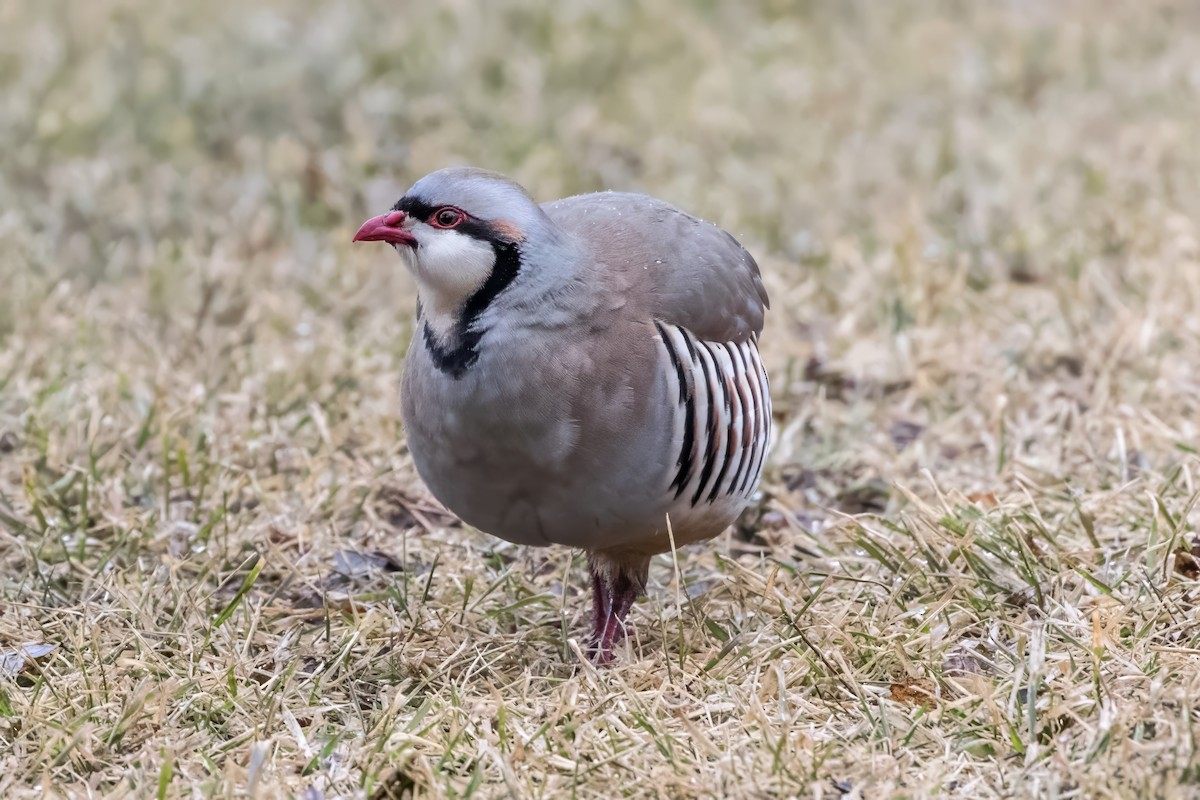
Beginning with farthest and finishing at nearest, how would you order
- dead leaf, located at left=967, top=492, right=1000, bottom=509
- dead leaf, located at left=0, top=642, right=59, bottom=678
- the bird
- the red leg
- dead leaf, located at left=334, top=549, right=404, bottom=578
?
1. dead leaf, located at left=967, top=492, right=1000, bottom=509
2. dead leaf, located at left=334, top=549, right=404, bottom=578
3. the red leg
4. dead leaf, located at left=0, top=642, right=59, bottom=678
5. the bird

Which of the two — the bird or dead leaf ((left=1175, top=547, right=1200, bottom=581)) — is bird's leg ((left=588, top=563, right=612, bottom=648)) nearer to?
the bird

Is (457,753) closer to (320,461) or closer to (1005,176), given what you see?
(320,461)

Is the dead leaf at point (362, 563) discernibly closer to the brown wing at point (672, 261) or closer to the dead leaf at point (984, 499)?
the brown wing at point (672, 261)

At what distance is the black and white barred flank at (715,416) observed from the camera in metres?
3.33

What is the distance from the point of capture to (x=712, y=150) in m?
6.92

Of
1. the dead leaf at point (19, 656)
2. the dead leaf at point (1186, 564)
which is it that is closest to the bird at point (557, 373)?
the dead leaf at point (19, 656)

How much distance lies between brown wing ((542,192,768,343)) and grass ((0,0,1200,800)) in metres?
0.59

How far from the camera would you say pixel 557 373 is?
3150mm

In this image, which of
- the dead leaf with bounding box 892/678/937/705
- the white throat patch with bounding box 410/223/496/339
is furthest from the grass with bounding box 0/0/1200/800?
the white throat patch with bounding box 410/223/496/339

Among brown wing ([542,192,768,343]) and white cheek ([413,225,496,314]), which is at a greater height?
white cheek ([413,225,496,314])

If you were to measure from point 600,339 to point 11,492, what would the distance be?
5.84ft

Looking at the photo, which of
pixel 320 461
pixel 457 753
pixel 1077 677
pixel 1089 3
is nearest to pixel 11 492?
pixel 320 461

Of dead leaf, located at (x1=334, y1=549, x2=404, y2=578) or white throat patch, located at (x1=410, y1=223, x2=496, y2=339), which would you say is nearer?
white throat patch, located at (x1=410, y1=223, x2=496, y2=339)

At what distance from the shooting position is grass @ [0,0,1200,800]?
9.98ft
